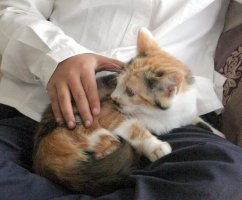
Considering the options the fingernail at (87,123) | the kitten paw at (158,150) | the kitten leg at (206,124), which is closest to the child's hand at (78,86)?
the fingernail at (87,123)

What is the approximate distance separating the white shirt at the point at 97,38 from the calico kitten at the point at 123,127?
0.09 meters

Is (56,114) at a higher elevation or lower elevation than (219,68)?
lower

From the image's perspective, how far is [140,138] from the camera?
869mm

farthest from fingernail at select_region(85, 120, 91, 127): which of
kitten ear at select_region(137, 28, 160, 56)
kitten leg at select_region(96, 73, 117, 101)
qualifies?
kitten ear at select_region(137, 28, 160, 56)

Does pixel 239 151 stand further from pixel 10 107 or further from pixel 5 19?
pixel 5 19

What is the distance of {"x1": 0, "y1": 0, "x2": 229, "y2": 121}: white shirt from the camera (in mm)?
997

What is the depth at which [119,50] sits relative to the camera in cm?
104

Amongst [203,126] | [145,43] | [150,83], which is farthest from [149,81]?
[203,126]

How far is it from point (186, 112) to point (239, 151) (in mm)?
196

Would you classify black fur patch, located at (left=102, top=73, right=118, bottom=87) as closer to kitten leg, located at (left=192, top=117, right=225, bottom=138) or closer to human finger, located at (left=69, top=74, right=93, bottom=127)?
human finger, located at (left=69, top=74, right=93, bottom=127)

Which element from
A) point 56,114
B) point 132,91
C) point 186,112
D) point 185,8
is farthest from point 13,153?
point 185,8

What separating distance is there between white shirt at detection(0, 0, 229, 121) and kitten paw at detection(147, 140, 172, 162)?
25 centimetres

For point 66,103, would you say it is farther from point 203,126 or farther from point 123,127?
point 203,126

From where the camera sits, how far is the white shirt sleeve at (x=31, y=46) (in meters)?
0.97
